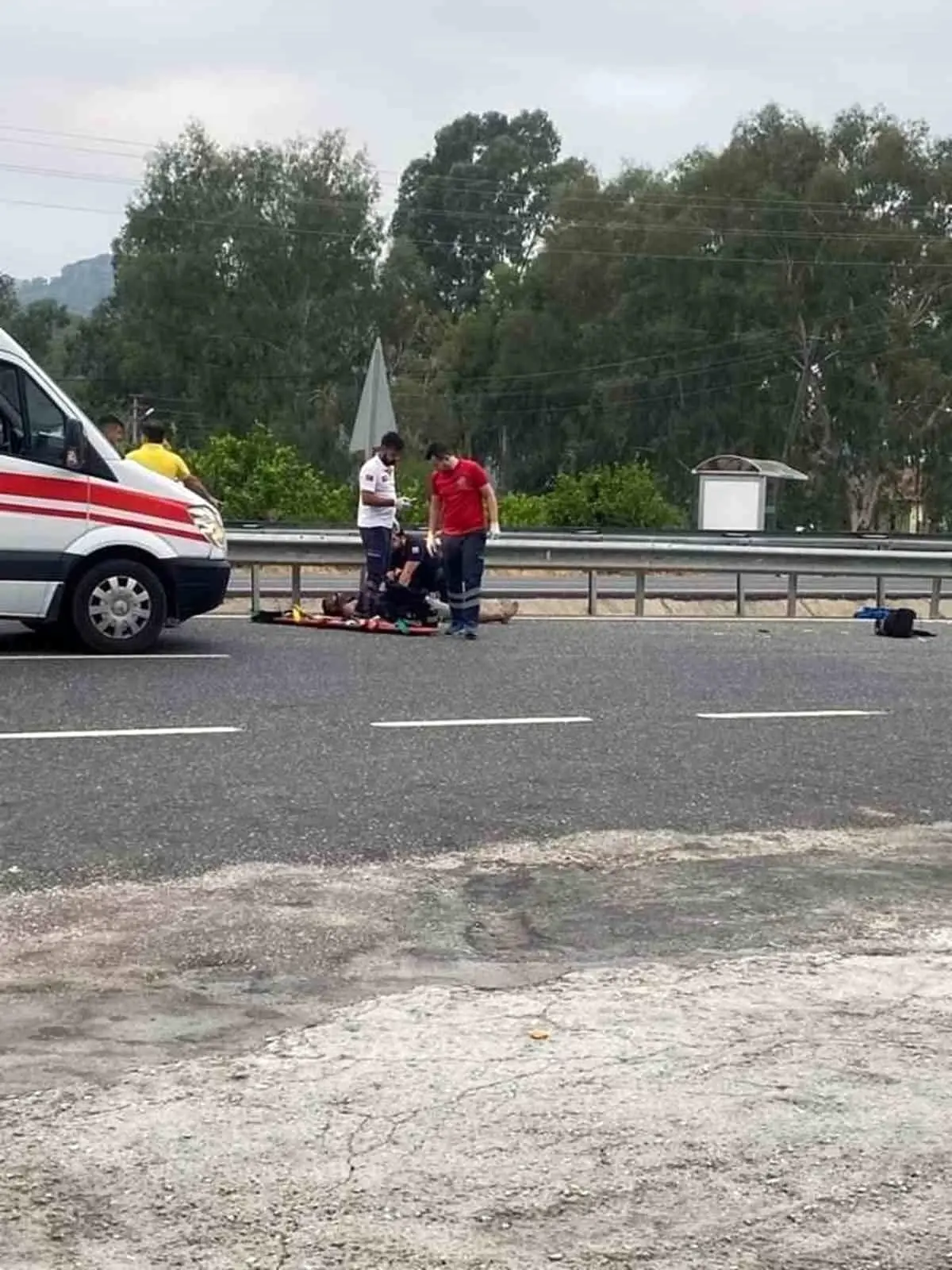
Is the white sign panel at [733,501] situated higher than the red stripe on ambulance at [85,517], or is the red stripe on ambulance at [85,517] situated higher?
the white sign panel at [733,501]

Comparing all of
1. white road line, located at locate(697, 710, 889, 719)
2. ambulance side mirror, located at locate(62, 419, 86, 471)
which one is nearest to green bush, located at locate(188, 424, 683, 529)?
ambulance side mirror, located at locate(62, 419, 86, 471)

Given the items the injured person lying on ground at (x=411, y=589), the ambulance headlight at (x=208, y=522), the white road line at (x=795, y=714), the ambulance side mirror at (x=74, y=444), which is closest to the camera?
the white road line at (x=795, y=714)

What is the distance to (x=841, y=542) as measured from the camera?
99.6ft

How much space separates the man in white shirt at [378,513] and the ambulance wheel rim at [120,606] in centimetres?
330

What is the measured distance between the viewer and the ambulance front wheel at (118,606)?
1226cm

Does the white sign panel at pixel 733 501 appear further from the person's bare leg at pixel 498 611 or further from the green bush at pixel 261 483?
the person's bare leg at pixel 498 611

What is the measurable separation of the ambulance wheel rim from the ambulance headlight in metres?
0.63

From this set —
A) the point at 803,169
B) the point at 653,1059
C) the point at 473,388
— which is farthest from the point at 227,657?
the point at 473,388

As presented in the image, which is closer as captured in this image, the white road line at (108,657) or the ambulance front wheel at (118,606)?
the white road line at (108,657)

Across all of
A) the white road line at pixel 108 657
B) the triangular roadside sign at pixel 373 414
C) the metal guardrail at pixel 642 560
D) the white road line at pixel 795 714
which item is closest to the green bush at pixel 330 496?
the triangular roadside sign at pixel 373 414

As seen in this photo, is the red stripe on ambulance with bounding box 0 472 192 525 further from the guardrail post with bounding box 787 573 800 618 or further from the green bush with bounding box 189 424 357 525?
the green bush with bounding box 189 424 357 525

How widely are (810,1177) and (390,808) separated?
4017 millimetres

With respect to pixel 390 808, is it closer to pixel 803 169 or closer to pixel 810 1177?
pixel 810 1177

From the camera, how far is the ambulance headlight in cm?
1269
